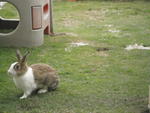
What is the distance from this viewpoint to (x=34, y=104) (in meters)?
4.74

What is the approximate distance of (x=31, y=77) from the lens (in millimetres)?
4812

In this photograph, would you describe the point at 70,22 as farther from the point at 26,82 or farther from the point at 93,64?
the point at 26,82

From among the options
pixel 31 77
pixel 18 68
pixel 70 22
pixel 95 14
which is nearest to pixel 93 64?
pixel 31 77

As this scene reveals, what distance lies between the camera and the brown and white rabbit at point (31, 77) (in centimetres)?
471

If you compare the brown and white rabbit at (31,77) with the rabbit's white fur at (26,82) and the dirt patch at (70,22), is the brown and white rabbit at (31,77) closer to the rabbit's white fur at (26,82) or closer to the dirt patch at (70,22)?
the rabbit's white fur at (26,82)

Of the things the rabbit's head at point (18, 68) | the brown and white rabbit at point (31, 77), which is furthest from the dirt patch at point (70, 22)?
the rabbit's head at point (18, 68)

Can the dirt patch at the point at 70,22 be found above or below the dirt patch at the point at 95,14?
below

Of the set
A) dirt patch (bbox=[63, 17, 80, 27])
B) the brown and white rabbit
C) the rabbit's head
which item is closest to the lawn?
dirt patch (bbox=[63, 17, 80, 27])

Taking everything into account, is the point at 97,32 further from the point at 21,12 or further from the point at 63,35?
the point at 21,12

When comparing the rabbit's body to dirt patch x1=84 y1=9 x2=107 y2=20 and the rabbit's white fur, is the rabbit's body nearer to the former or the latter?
the rabbit's white fur

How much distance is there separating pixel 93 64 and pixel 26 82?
1740 millimetres

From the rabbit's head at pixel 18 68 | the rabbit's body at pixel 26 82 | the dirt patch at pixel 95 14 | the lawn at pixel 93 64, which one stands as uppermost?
the rabbit's head at pixel 18 68

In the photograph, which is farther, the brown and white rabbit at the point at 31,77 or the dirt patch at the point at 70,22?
the dirt patch at the point at 70,22

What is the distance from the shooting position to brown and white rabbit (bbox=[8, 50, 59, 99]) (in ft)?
Result: 15.4
